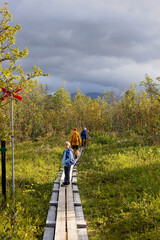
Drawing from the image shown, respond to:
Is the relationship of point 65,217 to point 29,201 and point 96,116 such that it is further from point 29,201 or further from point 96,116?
point 96,116

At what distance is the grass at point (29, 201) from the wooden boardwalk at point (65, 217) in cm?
23

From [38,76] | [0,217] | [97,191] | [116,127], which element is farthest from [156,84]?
[0,217]

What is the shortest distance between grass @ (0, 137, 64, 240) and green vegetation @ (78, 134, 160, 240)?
4.35ft

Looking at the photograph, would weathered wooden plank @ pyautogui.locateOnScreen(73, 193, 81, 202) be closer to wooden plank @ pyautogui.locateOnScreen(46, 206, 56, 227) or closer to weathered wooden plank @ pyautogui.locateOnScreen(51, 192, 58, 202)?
weathered wooden plank @ pyautogui.locateOnScreen(51, 192, 58, 202)

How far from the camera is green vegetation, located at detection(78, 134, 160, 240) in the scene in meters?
4.43

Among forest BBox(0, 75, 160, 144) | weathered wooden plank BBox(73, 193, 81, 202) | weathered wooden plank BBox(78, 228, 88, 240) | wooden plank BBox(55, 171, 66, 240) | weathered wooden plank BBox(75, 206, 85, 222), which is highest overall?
forest BBox(0, 75, 160, 144)

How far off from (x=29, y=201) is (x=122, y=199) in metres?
3.14

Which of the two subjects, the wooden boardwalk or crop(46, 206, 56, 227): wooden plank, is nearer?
the wooden boardwalk

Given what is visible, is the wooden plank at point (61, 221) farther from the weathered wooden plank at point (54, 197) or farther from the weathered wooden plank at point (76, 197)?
the weathered wooden plank at point (76, 197)

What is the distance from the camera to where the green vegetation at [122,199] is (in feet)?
14.5

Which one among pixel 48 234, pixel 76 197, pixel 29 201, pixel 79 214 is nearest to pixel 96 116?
pixel 76 197

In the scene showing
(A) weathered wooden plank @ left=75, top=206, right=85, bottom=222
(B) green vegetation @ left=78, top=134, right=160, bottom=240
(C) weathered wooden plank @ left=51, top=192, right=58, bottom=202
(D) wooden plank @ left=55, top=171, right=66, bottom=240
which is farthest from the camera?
(C) weathered wooden plank @ left=51, top=192, right=58, bottom=202

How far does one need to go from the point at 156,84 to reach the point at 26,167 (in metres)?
13.7

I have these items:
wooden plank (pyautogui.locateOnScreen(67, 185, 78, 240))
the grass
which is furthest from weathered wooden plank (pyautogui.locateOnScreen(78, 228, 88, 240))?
the grass
